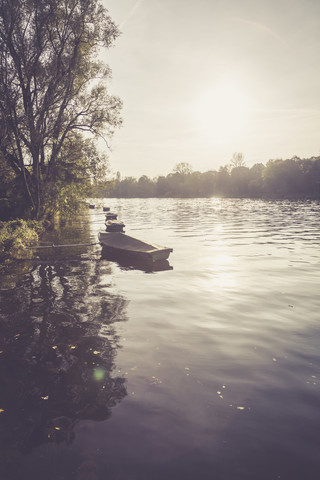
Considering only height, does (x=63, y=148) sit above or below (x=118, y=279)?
above

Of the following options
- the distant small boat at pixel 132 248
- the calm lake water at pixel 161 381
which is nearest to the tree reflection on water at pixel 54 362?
the calm lake water at pixel 161 381

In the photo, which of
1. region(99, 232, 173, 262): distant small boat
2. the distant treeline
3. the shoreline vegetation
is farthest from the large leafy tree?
the distant treeline

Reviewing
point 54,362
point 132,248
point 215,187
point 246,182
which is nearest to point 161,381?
point 54,362

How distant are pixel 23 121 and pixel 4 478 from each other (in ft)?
80.6

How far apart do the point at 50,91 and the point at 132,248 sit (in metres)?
15.4

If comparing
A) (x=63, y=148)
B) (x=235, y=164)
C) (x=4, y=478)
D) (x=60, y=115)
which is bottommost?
(x=4, y=478)

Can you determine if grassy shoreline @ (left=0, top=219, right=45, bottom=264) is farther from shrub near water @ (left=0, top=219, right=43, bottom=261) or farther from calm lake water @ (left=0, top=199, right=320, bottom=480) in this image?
calm lake water @ (left=0, top=199, right=320, bottom=480)

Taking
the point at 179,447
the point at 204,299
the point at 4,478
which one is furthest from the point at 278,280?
the point at 4,478

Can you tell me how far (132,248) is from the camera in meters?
18.6

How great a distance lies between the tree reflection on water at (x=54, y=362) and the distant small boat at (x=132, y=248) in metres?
4.24

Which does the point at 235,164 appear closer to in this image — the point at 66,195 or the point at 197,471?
the point at 66,195

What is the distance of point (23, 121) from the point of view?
23.5 meters

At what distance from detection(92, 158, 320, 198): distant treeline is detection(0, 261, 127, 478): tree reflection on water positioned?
56754 mm

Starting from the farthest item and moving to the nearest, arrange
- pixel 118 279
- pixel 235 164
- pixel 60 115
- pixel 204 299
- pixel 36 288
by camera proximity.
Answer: pixel 235 164 → pixel 60 115 → pixel 118 279 → pixel 36 288 → pixel 204 299
